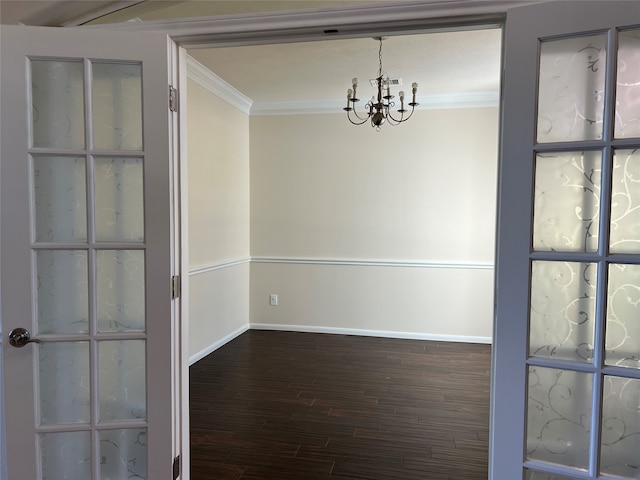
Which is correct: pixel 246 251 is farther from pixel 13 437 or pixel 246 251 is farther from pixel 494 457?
pixel 494 457

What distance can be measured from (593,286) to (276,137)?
14.1 feet

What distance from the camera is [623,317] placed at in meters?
1.48

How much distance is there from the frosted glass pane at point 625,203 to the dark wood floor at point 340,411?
5.23 feet

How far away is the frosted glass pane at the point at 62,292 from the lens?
176 centimetres

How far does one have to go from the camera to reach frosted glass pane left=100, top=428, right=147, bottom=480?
1819mm

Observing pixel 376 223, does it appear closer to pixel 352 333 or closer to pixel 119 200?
pixel 352 333

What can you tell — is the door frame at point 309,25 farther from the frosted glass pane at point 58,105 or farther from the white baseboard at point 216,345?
the white baseboard at point 216,345

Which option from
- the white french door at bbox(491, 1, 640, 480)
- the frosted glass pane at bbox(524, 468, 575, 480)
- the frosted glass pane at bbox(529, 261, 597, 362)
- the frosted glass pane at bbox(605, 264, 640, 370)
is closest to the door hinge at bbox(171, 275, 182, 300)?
the white french door at bbox(491, 1, 640, 480)

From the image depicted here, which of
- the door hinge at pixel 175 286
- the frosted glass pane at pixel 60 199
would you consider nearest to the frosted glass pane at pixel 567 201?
the door hinge at pixel 175 286

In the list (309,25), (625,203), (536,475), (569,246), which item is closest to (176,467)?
(536,475)

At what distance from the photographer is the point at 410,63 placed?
3725 mm

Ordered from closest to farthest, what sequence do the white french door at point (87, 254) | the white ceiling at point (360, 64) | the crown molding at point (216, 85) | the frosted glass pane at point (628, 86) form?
the frosted glass pane at point (628, 86), the white french door at point (87, 254), the white ceiling at point (360, 64), the crown molding at point (216, 85)

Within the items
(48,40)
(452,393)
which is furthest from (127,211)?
(452,393)

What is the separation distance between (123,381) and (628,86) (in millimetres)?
2275
